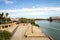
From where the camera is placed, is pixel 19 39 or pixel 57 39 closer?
pixel 19 39

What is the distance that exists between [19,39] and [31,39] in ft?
6.75

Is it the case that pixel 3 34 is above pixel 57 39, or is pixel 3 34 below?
above

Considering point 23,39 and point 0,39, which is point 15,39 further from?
point 0,39

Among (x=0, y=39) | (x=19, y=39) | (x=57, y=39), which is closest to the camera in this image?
(x=0, y=39)

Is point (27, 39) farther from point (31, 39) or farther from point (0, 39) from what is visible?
point (0, 39)

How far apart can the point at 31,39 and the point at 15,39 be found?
8.80 ft

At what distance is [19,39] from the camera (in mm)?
31750

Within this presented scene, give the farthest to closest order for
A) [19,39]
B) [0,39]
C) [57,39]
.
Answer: [57,39] < [19,39] < [0,39]

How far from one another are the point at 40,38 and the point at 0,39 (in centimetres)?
850

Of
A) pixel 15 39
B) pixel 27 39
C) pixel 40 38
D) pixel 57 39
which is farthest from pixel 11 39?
pixel 57 39

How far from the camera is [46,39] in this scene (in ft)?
106

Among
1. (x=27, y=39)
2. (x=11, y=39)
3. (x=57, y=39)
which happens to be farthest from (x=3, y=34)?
(x=57, y=39)

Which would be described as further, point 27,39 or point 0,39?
point 27,39

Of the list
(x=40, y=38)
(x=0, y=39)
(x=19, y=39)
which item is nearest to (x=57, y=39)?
(x=40, y=38)
